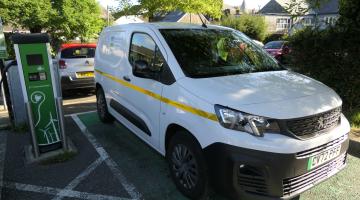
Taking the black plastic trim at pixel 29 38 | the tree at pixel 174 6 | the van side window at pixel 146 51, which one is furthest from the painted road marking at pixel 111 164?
the tree at pixel 174 6

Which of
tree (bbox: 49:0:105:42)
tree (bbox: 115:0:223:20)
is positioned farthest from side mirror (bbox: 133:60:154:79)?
tree (bbox: 49:0:105:42)

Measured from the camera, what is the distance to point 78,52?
9438 millimetres

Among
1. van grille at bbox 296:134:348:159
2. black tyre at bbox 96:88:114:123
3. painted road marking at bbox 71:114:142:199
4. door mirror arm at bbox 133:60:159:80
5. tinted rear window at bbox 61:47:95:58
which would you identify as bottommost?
painted road marking at bbox 71:114:142:199

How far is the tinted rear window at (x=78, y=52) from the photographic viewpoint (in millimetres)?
9293

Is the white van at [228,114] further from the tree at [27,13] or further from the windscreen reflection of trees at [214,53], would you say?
the tree at [27,13]

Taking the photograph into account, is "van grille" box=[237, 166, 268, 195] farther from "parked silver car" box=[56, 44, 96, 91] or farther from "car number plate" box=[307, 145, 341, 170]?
"parked silver car" box=[56, 44, 96, 91]

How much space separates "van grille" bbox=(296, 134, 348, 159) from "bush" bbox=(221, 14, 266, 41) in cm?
3732

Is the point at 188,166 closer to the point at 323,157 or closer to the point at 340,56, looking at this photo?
the point at 323,157

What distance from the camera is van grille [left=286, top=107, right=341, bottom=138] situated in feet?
9.60

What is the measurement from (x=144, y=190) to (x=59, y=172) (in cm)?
130

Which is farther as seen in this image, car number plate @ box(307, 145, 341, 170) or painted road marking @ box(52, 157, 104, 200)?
painted road marking @ box(52, 157, 104, 200)

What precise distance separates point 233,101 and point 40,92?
2.86 m

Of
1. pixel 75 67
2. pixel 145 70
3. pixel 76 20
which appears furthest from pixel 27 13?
pixel 145 70

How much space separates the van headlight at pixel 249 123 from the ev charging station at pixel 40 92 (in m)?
2.77
